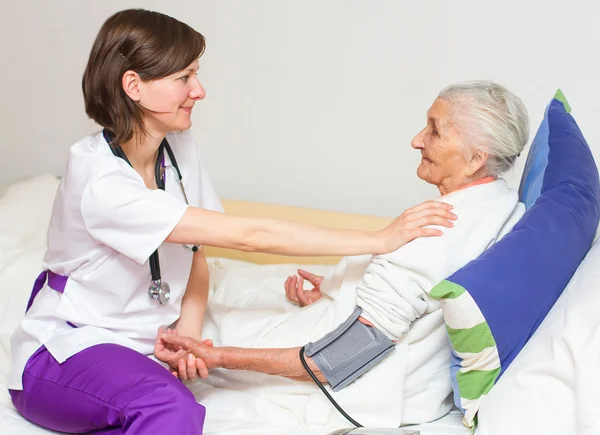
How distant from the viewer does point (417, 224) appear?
1.82m

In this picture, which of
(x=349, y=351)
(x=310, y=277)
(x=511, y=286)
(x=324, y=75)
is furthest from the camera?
(x=324, y=75)

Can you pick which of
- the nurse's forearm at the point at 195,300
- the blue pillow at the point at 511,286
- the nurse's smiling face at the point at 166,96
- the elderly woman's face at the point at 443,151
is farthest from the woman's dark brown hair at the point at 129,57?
the blue pillow at the point at 511,286

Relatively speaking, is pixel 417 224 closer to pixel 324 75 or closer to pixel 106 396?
pixel 106 396

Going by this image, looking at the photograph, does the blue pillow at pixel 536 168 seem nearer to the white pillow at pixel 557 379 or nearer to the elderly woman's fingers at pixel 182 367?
the white pillow at pixel 557 379

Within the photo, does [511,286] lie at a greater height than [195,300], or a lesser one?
greater

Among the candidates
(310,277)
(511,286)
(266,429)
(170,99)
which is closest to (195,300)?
(310,277)

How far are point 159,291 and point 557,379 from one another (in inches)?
38.0

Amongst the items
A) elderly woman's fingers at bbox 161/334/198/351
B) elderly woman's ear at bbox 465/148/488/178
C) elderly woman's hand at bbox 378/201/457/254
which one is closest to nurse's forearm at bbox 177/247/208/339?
elderly woman's fingers at bbox 161/334/198/351

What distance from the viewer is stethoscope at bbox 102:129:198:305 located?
1.99 meters

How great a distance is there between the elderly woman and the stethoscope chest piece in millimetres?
139

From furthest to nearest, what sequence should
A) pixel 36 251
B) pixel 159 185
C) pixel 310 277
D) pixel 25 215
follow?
pixel 25 215
pixel 36 251
pixel 310 277
pixel 159 185

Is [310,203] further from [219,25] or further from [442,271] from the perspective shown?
[442,271]

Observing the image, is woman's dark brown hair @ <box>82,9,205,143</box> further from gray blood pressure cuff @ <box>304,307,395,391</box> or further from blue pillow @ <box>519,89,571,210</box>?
blue pillow @ <box>519,89,571,210</box>

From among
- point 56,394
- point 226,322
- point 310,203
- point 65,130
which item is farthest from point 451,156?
point 65,130
